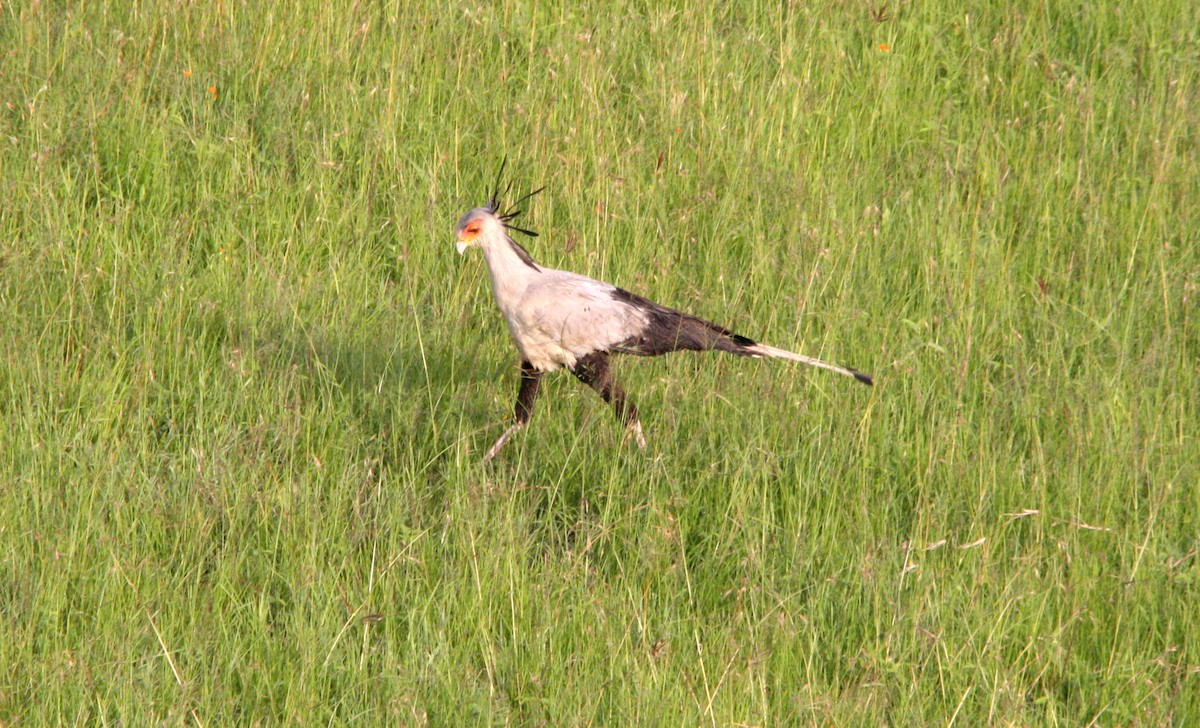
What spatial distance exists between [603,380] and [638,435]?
0.90ft

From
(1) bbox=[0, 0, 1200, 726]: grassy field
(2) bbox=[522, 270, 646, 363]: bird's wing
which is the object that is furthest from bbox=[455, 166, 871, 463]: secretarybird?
(1) bbox=[0, 0, 1200, 726]: grassy field

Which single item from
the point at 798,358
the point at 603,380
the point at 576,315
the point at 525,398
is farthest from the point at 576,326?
the point at 798,358

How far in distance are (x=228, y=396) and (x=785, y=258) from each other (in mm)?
2122

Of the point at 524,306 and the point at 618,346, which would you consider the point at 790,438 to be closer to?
the point at 618,346

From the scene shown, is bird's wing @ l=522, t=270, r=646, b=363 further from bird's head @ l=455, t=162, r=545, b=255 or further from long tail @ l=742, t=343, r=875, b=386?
long tail @ l=742, t=343, r=875, b=386

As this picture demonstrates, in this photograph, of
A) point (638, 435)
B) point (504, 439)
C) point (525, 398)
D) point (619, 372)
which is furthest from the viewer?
point (619, 372)

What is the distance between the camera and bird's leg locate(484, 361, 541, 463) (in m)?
4.21

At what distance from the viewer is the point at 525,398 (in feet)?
14.1

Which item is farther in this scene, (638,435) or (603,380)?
(603,380)

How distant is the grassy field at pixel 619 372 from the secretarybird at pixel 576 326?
0.14 metres

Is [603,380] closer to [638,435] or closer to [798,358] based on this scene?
[638,435]

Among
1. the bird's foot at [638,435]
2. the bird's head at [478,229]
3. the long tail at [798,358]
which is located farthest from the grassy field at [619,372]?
the bird's head at [478,229]

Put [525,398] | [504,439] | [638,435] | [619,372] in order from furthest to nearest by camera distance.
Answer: [619,372]
[525,398]
[504,439]
[638,435]

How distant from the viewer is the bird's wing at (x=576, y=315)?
410cm
